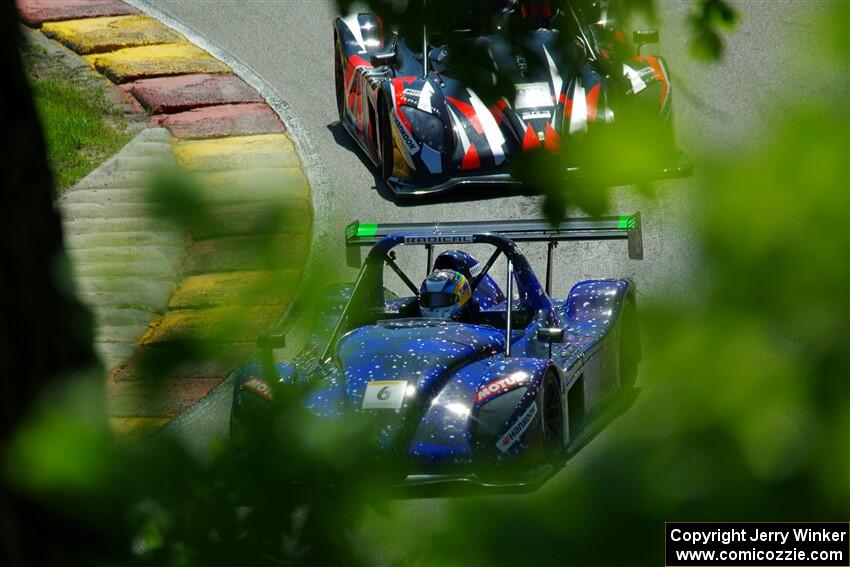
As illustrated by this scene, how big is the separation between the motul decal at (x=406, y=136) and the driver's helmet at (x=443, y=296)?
3.00 meters

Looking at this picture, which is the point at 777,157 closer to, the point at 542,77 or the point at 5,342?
the point at 542,77

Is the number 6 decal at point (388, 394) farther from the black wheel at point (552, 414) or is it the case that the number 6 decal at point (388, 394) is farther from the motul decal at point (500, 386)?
the black wheel at point (552, 414)

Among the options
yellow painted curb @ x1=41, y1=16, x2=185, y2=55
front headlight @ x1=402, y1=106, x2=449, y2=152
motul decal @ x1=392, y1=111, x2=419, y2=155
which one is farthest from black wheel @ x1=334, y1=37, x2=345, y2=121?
yellow painted curb @ x1=41, y1=16, x2=185, y2=55

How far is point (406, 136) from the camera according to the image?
10391mm

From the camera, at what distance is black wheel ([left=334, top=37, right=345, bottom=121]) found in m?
12.5

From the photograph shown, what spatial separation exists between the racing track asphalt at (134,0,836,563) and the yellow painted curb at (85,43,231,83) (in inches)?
20.0

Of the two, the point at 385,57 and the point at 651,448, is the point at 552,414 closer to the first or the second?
the point at 385,57

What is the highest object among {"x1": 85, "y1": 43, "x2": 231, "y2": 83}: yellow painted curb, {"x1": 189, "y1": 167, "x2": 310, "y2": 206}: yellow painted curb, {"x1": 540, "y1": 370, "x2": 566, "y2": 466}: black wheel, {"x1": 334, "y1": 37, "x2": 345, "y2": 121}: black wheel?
{"x1": 85, "y1": 43, "x2": 231, "y2": 83}: yellow painted curb

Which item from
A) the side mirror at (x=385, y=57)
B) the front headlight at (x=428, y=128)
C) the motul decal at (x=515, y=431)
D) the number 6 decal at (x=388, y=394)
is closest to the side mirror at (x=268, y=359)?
the side mirror at (x=385, y=57)

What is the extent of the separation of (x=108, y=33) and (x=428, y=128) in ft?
20.2

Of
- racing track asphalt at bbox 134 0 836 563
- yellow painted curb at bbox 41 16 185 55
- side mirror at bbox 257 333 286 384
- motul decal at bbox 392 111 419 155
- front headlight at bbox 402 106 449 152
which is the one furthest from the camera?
yellow painted curb at bbox 41 16 185 55

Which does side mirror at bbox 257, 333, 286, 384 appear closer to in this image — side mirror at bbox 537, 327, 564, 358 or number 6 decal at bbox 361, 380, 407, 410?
number 6 decal at bbox 361, 380, 407, 410

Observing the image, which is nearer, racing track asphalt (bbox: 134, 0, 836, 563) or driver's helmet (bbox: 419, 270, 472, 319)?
racing track asphalt (bbox: 134, 0, 836, 563)

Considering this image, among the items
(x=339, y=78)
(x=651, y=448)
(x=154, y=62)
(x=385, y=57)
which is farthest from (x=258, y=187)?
(x=154, y=62)
